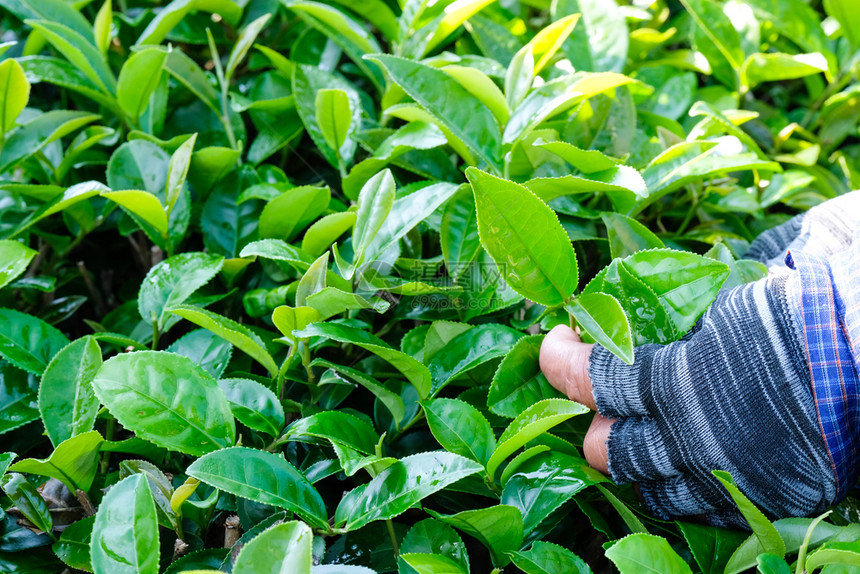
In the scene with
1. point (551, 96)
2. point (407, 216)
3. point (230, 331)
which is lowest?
point (230, 331)

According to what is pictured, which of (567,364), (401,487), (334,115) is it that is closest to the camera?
(401,487)

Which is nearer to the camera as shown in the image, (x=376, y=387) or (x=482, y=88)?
(x=376, y=387)

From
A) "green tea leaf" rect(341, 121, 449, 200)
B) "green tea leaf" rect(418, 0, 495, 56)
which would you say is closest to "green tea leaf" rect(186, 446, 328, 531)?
"green tea leaf" rect(341, 121, 449, 200)

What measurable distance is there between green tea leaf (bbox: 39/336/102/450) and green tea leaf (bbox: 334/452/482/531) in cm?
33

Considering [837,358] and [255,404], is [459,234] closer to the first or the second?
[255,404]

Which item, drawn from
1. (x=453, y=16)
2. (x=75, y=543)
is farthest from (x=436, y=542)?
(x=453, y=16)

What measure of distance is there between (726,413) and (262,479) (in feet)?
1.64

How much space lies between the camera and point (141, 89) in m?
1.09

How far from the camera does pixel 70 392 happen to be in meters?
0.84

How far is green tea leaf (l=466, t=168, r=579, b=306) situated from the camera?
28.4 inches

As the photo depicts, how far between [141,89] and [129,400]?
1.86 feet

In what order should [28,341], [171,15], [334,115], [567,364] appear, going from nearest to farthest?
1. [567,364]
2. [28,341]
3. [334,115]
4. [171,15]

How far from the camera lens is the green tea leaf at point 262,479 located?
2.22ft

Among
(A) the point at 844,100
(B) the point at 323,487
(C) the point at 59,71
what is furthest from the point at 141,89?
(A) the point at 844,100
